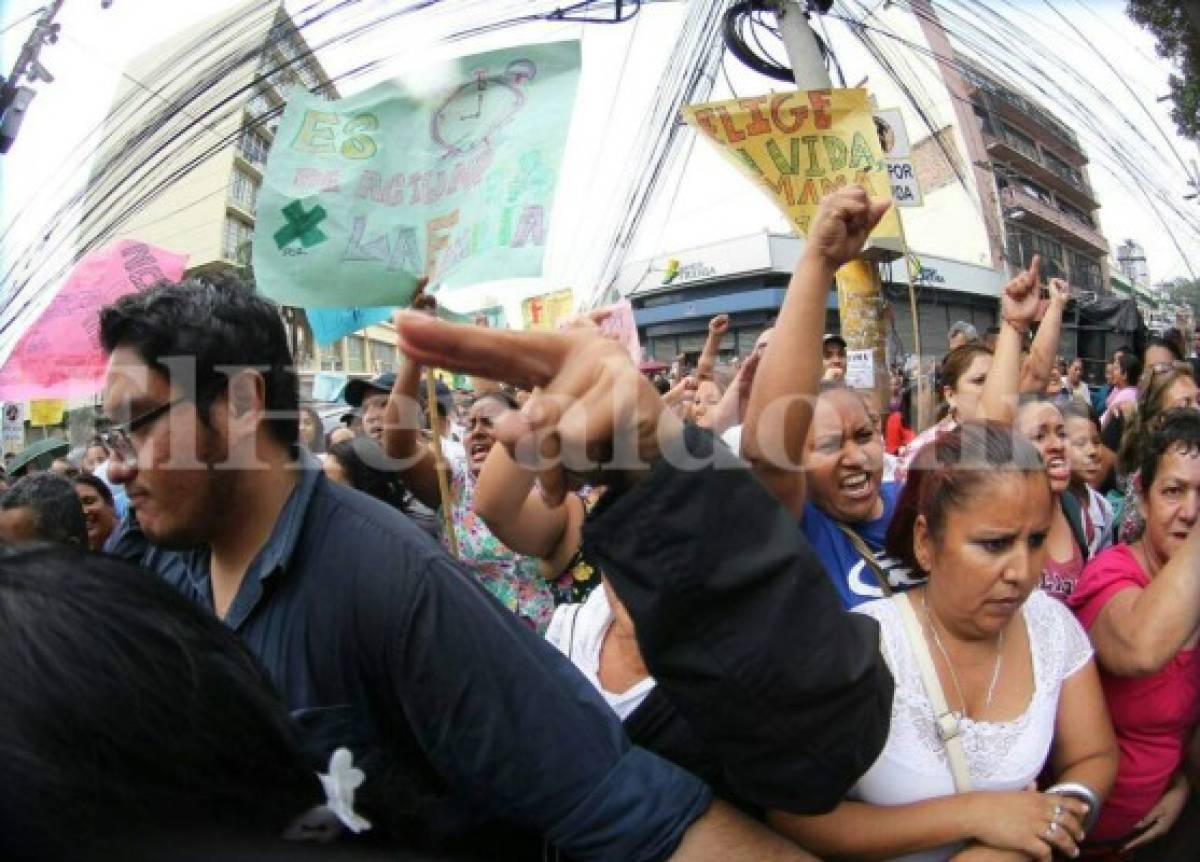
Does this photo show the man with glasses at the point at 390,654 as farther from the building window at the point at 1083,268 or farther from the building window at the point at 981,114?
the building window at the point at 1083,268

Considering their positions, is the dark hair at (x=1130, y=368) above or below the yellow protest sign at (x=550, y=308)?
below

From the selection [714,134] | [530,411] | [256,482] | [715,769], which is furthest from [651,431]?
[714,134]

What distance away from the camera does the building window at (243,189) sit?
3369 centimetres

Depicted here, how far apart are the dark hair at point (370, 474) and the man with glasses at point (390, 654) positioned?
194 centimetres

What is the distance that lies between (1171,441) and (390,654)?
2.11m

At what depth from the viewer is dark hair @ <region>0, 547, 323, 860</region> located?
65 cm

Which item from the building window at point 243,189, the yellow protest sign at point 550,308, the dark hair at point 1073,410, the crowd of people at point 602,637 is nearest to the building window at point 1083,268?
the yellow protest sign at point 550,308

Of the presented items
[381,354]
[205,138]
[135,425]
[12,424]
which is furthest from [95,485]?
[381,354]

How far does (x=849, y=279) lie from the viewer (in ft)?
19.1

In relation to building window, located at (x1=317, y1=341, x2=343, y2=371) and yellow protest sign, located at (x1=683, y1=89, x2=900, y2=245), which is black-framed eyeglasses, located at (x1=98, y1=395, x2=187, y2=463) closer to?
yellow protest sign, located at (x1=683, y1=89, x2=900, y2=245)

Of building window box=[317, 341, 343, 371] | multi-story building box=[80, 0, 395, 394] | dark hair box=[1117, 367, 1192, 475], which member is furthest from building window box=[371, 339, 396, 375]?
dark hair box=[1117, 367, 1192, 475]

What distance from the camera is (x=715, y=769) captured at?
3.92 ft

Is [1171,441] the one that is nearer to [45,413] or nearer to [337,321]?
[337,321]

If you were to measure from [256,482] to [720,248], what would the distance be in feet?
78.6
